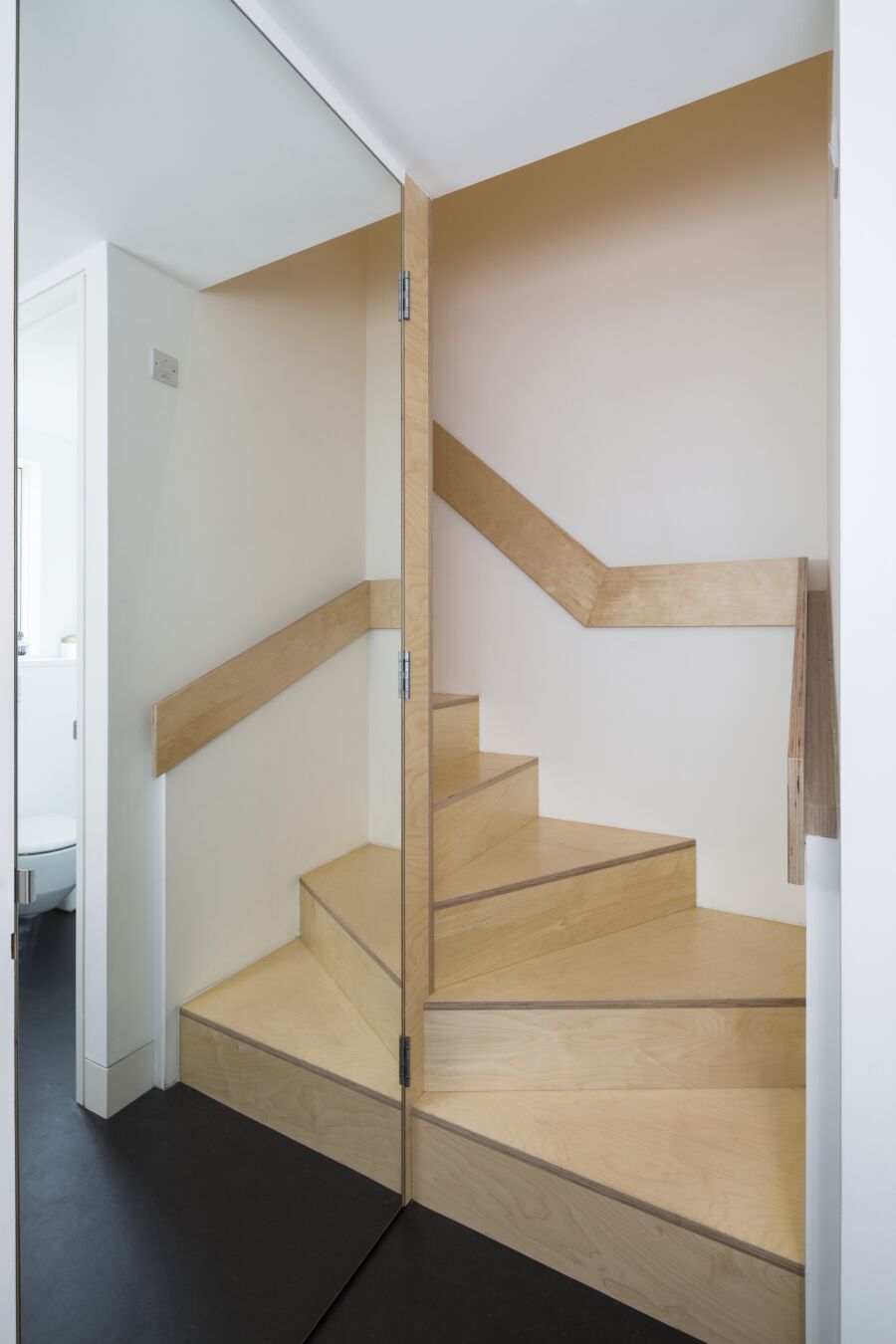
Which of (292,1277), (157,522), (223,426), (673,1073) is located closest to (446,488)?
(223,426)

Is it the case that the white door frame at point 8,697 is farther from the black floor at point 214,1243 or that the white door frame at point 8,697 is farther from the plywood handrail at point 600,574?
the plywood handrail at point 600,574

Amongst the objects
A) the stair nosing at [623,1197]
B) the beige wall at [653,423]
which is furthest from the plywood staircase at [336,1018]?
the beige wall at [653,423]

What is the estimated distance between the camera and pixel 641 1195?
1258mm

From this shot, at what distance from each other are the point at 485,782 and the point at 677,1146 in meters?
0.97

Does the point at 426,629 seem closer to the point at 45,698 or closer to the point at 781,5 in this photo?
the point at 45,698

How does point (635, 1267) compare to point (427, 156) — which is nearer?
point (635, 1267)

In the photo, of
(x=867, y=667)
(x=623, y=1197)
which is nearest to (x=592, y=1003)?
(x=623, y=1197)

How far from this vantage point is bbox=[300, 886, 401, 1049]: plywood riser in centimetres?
145

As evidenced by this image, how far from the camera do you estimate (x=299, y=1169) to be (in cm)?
127

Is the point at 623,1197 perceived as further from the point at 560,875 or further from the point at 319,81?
the point at 319,81

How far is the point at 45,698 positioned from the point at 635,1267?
139 cm

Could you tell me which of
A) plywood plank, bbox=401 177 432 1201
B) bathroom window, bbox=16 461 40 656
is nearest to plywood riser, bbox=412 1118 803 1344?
plywood plank, bbox=401 177 432 1201

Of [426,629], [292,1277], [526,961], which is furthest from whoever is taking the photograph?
[526,961]

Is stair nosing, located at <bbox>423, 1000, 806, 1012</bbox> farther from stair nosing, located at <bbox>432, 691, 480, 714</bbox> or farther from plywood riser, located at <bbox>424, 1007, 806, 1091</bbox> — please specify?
stair nosing, located at <bbox>432, 691, 480, 714</bbox>
